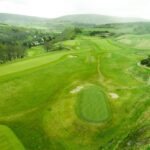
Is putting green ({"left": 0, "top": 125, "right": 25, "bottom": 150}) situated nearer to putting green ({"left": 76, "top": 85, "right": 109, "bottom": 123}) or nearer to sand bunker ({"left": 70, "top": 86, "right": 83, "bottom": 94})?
putting green ({"left": 76, "top": 85, "right": 109, "bottom": 123})

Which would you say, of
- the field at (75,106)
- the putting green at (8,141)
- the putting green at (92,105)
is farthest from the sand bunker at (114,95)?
the putting green at (8,141)

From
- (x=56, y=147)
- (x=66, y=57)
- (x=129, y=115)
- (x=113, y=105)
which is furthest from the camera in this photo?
(x=66, y=57)

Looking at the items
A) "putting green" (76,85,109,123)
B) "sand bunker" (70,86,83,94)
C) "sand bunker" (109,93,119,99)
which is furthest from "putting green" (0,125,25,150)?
"sand bunker" (109,93,119,99)

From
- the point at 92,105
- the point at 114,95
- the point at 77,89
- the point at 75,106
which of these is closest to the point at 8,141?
the point at 75,106

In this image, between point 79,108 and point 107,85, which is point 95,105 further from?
point 107,85

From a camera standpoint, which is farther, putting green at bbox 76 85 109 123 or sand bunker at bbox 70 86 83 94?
sand bunker at bbox 70 86 83 94

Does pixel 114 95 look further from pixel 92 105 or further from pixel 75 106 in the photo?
pixel 75 106

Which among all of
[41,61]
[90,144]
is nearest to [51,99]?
[90,144]

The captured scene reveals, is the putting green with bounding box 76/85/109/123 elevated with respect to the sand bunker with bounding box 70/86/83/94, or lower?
elevated
